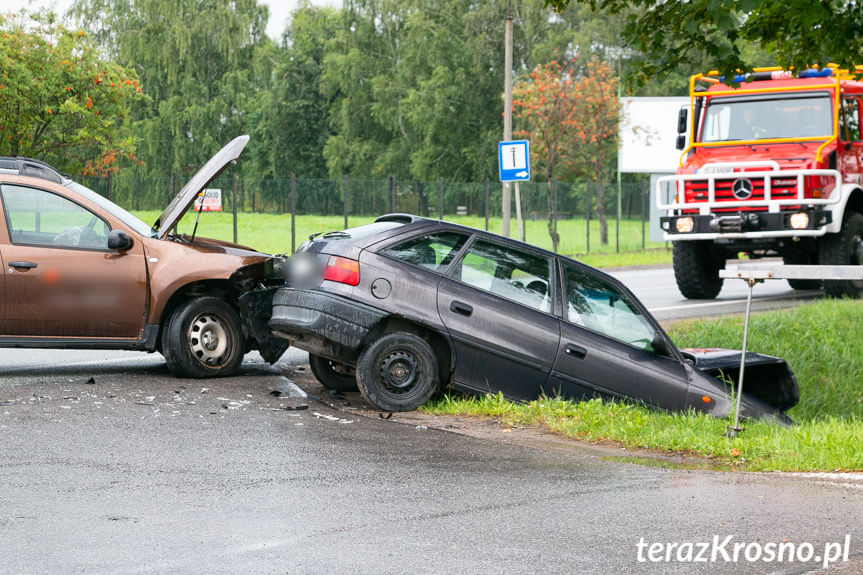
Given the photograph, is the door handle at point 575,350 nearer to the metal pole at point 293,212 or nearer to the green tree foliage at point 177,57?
the metal pole at point 293,212

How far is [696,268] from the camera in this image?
1836cm

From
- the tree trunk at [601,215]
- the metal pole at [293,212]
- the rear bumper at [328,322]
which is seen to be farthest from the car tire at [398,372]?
the tree trunk at [601,215]

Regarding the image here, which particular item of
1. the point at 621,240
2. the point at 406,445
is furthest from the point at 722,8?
the point at 621,240

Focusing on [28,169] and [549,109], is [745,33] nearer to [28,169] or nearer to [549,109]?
[28,169]

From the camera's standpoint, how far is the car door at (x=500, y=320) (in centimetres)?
832

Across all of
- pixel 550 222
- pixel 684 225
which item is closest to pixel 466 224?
pixel 550 222

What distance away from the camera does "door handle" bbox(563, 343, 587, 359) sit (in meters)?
8.45

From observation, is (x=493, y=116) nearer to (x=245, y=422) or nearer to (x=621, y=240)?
(x=621, y=240)

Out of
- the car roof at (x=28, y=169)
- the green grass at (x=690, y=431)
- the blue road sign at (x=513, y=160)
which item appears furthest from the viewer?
the blue road sign at (x=513, y=160)

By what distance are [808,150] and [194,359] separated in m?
10.9

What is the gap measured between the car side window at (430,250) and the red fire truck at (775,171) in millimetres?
8949

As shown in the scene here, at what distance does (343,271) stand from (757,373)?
3.82 meters

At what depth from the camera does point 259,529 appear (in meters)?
5.21

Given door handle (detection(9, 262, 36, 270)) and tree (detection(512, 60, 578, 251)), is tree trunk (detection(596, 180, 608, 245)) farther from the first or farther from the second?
door handle (detection(9, 262, 36, 270))
